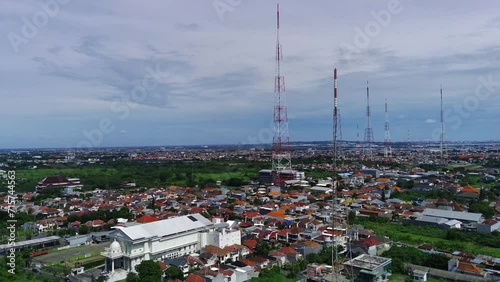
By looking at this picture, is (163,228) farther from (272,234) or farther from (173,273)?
(272,234)

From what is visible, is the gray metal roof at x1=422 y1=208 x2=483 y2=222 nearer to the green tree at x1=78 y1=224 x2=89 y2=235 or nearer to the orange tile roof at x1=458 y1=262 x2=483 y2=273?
the orange tile roof at x1=458 y1=262 x2=483 y2=273

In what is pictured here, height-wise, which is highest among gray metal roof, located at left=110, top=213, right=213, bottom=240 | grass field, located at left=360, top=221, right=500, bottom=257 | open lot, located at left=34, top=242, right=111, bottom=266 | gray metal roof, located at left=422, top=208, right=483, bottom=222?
gray metal roof, located at left=110, top=213, right=213, bottom=240

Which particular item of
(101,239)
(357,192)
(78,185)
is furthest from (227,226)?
(78,185)

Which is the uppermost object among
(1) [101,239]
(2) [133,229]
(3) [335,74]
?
(3) [335,74]

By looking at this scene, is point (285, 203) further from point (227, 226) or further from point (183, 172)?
point (183, 172)

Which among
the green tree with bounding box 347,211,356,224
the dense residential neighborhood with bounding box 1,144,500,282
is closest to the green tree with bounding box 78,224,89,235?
the dense residential neighborhood with bounding box 1,144,500,282

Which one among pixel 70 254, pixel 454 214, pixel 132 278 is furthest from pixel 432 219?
pixel 70 254
